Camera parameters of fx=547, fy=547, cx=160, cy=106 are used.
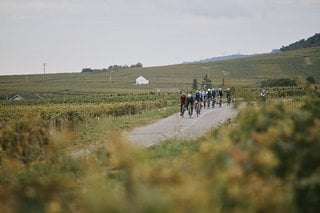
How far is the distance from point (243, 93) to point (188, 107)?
24917 mm

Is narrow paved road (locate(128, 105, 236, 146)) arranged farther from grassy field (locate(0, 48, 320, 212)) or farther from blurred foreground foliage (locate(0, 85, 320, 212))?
blurred foreground foliage (locate(0, 85, 320, 212))

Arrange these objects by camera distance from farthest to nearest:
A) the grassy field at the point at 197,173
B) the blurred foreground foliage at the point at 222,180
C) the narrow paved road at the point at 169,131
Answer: the narrow paved road at the point at 169,131
the grassy field at the point at 197,173
the blurred foreground foliage at the point at 222,180

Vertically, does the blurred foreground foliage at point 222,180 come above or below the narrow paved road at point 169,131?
above

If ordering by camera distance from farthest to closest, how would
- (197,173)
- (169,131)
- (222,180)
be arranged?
1. (169,131)
2. (197,173)
3. (222,180)

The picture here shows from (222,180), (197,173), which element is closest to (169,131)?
(197,173)

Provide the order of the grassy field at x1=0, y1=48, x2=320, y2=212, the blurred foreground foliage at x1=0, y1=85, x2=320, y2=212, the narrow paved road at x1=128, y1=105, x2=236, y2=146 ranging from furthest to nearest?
the narrow paved road at x1=128, y1=105, x2=236, y2=146, the grassy field at x1=0, y1=48, x2=320, y2=212, the blurred foreground foliage at x1=0, y1=85, x2=320, y2=212

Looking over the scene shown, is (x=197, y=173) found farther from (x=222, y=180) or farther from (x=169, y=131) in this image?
(x=169, y=131)

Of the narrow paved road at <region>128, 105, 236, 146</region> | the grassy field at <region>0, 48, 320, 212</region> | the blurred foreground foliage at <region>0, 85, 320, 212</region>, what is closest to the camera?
the blurred foreground foliage at <region>0, 85, 320, 212</region>

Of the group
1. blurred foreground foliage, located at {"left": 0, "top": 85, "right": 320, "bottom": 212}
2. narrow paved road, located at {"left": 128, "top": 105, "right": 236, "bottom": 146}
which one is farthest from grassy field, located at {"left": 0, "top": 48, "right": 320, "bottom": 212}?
narrow paved road, located at {"left": 128, "top": 105, "right": 236, "bottom": 146}

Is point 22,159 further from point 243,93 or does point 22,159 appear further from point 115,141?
point 115,141

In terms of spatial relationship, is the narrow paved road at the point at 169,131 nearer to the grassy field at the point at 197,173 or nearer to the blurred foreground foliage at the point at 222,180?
the grassy field at the point at 197,173

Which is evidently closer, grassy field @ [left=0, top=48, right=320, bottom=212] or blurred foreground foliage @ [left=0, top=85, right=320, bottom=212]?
blurred foreground foliage @ [left=0, top=85, right=320, bottom=212]

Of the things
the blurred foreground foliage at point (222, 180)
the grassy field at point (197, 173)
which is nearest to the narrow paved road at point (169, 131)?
the grassy field at point (197, 173)

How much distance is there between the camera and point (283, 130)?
26.8 feet
